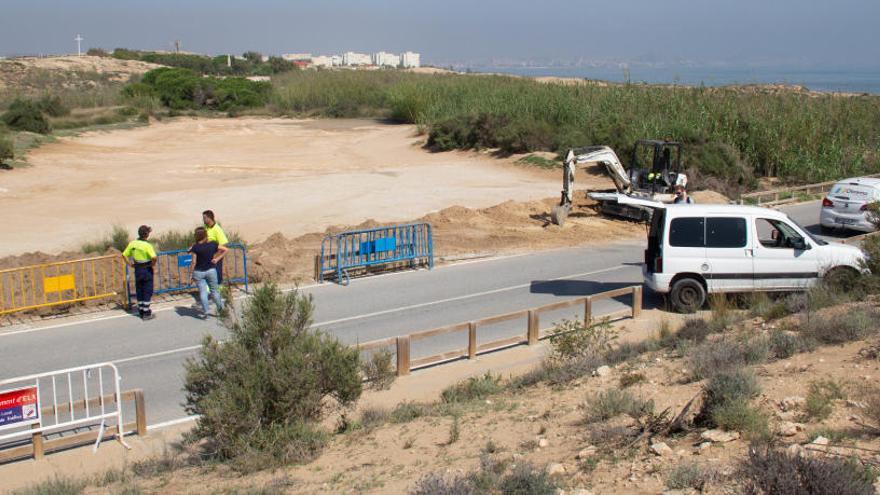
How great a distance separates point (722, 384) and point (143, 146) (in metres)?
47.7

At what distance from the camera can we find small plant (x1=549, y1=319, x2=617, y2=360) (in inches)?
515

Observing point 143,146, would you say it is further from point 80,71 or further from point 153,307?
point 80,71

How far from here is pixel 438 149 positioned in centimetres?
4919

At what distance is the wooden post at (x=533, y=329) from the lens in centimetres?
1485

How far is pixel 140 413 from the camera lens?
11.4 metres

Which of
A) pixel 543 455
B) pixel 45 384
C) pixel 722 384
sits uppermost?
pixel 722 384

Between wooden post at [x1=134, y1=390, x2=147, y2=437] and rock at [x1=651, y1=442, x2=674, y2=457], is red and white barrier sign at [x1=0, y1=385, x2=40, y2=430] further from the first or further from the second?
rock at [x1=651, y1=442, x2=674, y2=457]

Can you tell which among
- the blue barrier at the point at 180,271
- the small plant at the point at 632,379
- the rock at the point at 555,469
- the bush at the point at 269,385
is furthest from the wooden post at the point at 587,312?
the blue barrier at the point at 180,271

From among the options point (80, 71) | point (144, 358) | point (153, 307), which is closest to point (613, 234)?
point (153, 307)

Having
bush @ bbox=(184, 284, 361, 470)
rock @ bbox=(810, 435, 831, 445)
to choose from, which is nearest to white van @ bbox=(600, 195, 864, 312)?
bush @ bbox=(184, 284, 361, 470)

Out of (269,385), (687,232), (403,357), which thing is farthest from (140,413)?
(687,232)

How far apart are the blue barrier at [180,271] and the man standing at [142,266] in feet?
2.49

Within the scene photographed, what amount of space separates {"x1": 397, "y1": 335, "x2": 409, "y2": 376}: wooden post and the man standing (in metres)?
5.98

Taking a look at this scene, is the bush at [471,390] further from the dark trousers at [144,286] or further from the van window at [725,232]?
the dark trousers at [144,286]
